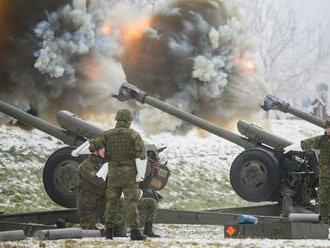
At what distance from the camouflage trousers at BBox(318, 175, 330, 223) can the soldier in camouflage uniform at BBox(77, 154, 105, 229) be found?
2.67 metres

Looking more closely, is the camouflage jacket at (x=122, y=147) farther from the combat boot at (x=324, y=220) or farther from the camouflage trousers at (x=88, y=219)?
the combat boot at (x=324, y=220)

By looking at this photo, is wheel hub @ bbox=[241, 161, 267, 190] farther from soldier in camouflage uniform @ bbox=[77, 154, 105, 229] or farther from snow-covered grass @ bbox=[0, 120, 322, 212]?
soldier in camouflage uniform @ bbox=[77, 154, 105, 229]

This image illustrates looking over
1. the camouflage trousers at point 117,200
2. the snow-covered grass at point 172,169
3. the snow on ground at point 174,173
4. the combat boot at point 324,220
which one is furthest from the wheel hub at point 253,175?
the camouflage trousers at point 117,200

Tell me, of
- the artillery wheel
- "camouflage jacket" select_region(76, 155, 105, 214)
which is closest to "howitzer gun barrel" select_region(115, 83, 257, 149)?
the artillery wheel

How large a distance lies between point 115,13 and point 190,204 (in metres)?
4.90

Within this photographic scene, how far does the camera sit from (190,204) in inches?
635

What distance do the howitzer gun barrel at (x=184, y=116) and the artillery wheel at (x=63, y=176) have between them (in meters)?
3.17

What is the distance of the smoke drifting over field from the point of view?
16484 millimetres

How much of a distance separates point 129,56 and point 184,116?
371 cm

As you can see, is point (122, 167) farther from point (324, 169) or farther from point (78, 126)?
point (78, 126)

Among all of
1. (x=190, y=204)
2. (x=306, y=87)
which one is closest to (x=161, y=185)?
(x=190, y=204)

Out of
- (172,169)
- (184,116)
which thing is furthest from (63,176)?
(172,169)

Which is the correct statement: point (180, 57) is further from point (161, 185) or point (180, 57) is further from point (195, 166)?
point (161, 185)

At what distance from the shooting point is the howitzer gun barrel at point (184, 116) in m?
14.8
